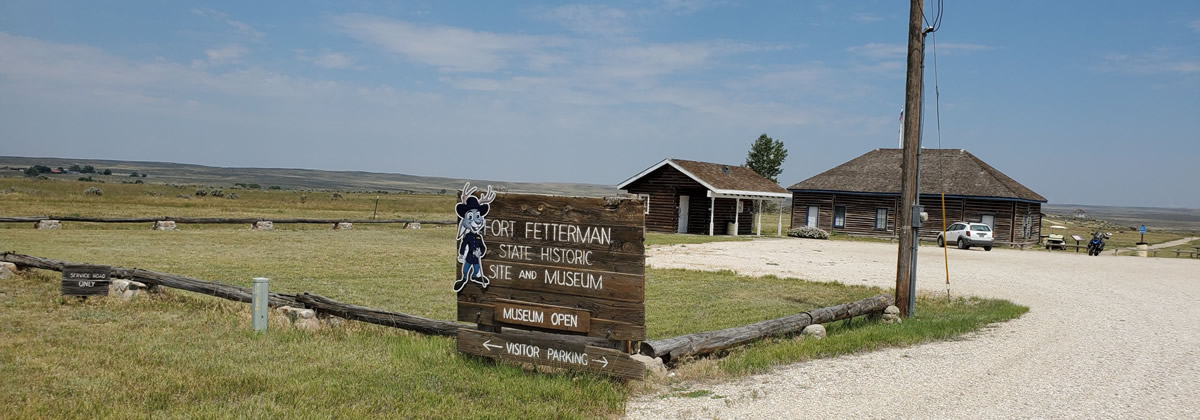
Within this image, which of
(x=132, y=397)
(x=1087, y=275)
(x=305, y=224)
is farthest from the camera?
(x=305, y=224)

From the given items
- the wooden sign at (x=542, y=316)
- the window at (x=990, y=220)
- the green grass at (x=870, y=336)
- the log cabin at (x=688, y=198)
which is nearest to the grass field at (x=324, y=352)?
the green grass at (x=870, y=336)

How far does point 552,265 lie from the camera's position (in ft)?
25.3

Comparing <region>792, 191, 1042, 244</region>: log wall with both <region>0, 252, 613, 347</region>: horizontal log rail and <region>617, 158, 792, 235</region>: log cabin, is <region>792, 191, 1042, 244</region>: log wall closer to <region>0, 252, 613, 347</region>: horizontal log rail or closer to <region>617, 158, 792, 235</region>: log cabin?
<region>617, 158, 792, 235</region>: log cabin

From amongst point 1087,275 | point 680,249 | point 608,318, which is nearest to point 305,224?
point 680,249

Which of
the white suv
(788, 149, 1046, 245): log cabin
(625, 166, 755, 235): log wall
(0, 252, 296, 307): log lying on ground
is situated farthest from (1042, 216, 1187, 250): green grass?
(0, 252, 296, 307): log lying on ground

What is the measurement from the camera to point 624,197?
7.40 metres

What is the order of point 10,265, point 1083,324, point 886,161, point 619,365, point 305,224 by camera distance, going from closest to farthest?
point 619,365
point 1083,324
point 10,265
point 305,224
point 886,161

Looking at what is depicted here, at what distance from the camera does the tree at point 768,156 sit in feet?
257

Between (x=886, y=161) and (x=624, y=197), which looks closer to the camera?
(x=624, y=197)

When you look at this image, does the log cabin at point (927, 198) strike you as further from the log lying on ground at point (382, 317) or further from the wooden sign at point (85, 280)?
the wooden sign at point (85, 280)

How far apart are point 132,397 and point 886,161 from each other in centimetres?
4592

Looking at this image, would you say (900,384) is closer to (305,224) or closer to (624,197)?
(624,197)

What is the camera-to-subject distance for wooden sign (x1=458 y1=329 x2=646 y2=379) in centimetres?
724

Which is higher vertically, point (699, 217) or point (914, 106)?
point (914, 106)
